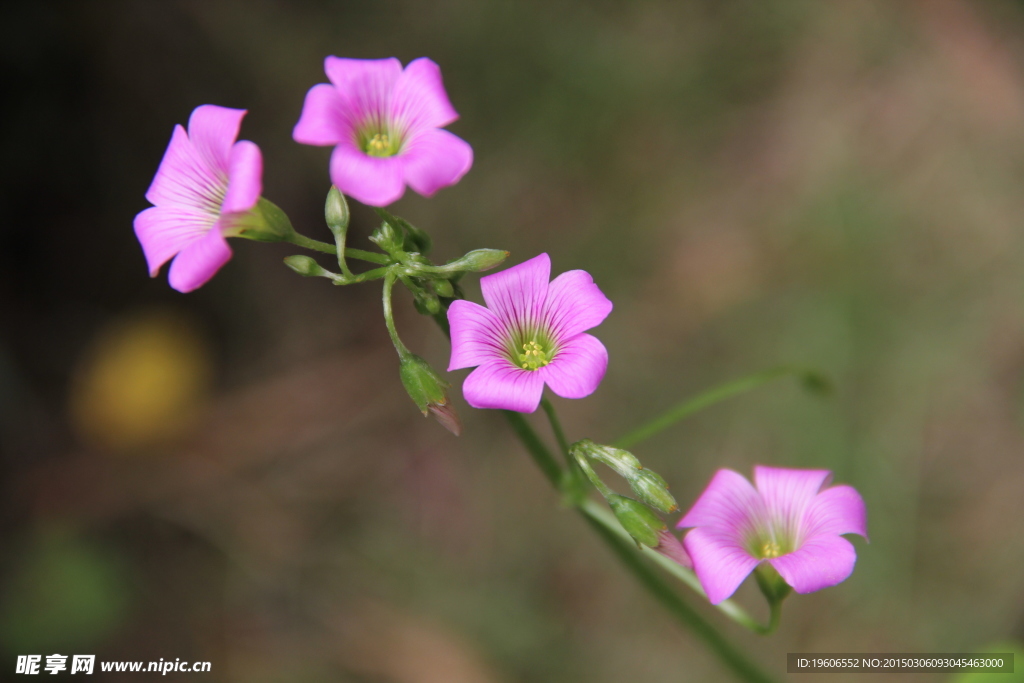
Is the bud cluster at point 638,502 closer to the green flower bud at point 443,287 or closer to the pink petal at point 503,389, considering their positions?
the pink petal at point 503,389

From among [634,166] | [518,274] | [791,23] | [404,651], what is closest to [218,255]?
[518,274]

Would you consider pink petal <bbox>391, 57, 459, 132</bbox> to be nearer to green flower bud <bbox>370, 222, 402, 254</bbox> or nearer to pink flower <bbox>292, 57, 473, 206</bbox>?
pink flower <bbox>292, 57, 473, 206</bbox>

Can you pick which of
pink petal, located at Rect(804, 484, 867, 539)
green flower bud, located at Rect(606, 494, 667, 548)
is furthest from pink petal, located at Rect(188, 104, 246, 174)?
pink petal, located at Rect(804, 484, 867, 539)

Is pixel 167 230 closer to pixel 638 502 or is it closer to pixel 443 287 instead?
pixel 443 287

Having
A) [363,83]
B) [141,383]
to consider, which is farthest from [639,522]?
[141,383]

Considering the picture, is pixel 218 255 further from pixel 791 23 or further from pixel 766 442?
pixel 791 23

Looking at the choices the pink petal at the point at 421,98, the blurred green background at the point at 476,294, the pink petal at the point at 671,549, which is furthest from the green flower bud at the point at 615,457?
the blurred green background at the point at 476,294
